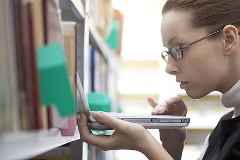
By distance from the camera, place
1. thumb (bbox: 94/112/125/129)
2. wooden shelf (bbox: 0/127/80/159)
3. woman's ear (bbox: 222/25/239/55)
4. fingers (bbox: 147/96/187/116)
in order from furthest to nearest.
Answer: fingers (bbox: 147/96/187/116) < woman's ear (bbox: 222/25/239/55) < thumb (bbox: 94/112/125/129) < wooden shelf (bbox: 0/127/80/159)

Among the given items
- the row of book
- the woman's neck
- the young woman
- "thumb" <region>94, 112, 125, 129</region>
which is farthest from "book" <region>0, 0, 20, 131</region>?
the woman's neck

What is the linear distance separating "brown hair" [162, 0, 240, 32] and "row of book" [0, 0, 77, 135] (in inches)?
23.9

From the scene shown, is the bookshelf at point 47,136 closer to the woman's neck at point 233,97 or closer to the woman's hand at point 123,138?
the woman's hand at point 123,138

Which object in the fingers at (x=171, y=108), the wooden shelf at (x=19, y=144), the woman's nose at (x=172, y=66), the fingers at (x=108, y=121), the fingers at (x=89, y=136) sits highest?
the wooden shelf at (x=19, y=144)

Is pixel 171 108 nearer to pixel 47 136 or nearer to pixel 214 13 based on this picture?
pixel 214 13

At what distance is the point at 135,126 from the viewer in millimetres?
804

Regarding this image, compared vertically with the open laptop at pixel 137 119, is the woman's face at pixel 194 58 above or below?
above

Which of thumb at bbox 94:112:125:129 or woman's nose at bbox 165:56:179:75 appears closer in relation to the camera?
thumb at bbox 94:112:125:129

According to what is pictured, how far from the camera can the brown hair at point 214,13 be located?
3.21 feet

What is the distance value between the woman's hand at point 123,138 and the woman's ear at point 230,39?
1.08ft

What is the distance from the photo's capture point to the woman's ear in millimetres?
962

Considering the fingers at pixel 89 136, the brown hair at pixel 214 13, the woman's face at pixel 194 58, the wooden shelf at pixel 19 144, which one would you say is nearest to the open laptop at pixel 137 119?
the fingers at pixel 89 136

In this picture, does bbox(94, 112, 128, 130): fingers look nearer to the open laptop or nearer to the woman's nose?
the open laptop

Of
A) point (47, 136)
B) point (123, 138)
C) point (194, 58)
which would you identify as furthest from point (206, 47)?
point (47, 136)
